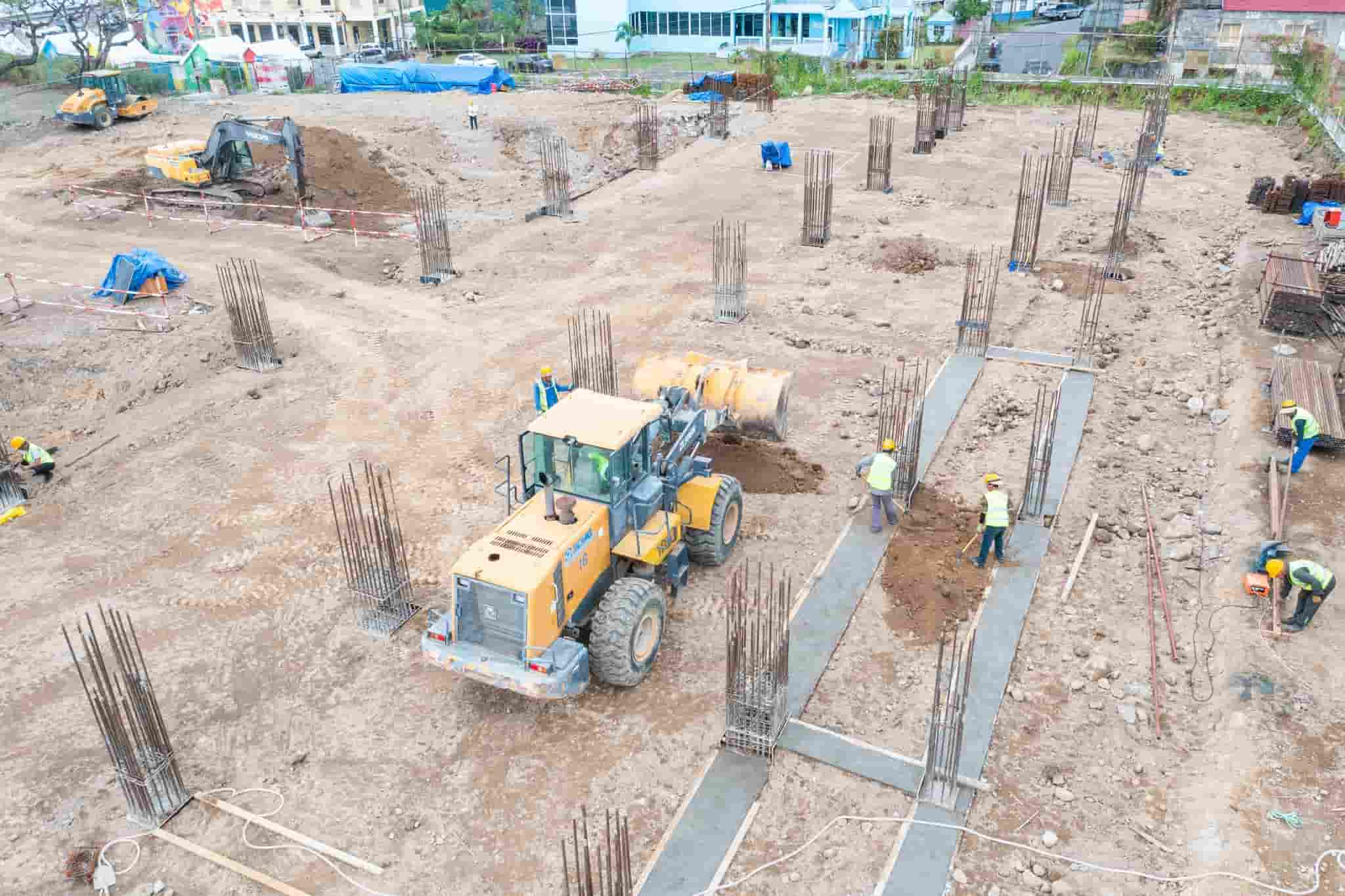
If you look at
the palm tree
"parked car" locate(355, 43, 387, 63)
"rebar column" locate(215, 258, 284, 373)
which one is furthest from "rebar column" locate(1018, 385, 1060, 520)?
the palm tree

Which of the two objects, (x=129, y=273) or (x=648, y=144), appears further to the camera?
(x=648, y=144)

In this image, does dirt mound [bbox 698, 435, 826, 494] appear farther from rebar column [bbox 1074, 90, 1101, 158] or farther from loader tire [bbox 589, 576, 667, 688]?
Result: rebar column [bbox 1074, 90, 1101, 158]

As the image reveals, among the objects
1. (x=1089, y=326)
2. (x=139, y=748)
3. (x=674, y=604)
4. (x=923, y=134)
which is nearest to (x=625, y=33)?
(x=923, y=134)

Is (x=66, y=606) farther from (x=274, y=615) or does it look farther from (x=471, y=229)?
(x=471, y=229)

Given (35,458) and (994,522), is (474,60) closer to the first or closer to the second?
(35,458)

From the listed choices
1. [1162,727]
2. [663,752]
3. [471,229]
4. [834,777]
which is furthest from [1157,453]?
[471,229]

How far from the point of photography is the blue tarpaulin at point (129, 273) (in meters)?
20.8

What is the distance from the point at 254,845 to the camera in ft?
27.9

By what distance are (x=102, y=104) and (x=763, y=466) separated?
120ft

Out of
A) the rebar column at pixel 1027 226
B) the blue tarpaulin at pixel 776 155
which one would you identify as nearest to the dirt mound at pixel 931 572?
the rebar column at pixel 1027 226

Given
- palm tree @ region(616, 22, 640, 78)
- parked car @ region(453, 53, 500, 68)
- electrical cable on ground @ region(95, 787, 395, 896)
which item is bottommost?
electrical cable on ground @ region(95, 787, 395, 896)

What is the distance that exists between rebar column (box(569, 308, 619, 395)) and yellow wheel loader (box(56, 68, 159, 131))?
29.7 metres

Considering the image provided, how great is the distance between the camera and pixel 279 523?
13.1 meters

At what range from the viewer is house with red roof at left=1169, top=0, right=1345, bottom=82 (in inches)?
1543
